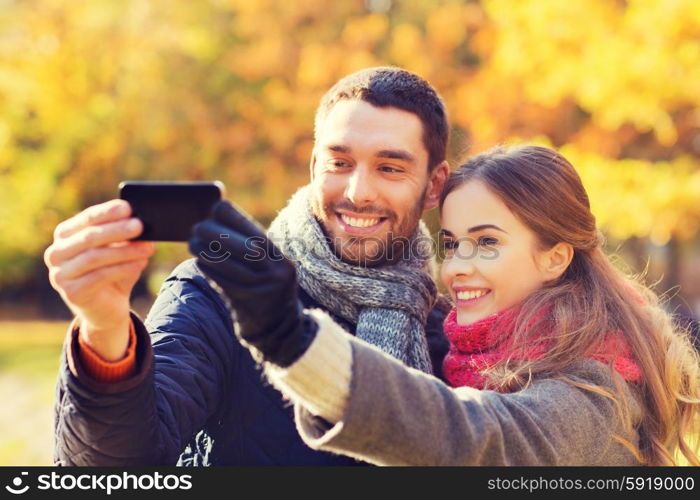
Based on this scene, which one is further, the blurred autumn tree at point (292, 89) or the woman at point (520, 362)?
the blurred autumn tree at point (292, 89)

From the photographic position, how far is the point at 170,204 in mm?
1903

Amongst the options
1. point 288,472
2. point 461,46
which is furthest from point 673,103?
point 288,472

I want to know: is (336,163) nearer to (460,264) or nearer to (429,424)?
(460,264)

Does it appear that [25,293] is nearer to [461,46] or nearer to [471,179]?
[461,46]

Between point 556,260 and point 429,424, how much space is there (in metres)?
1.35

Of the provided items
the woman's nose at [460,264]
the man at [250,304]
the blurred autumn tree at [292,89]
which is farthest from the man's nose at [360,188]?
the blurred autumn tree at [292,89]

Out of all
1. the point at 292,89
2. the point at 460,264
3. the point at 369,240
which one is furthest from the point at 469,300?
the point at 292,89

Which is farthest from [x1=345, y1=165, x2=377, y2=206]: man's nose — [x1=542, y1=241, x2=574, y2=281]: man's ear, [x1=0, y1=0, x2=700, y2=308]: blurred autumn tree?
[x1=0, y1=0, x2=700, y2=308]: blurred autumn tree

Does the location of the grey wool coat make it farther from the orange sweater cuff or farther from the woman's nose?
the woman's nose

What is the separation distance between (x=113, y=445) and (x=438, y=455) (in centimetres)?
85

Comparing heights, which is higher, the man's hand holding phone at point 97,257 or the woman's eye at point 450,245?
the woman's eye at point 450,245

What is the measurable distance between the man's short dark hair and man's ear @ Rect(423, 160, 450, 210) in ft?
0.08

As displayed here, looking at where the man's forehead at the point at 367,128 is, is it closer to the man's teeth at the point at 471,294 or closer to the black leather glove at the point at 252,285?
the man's teeth at the point at 471,294

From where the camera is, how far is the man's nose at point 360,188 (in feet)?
10.4
